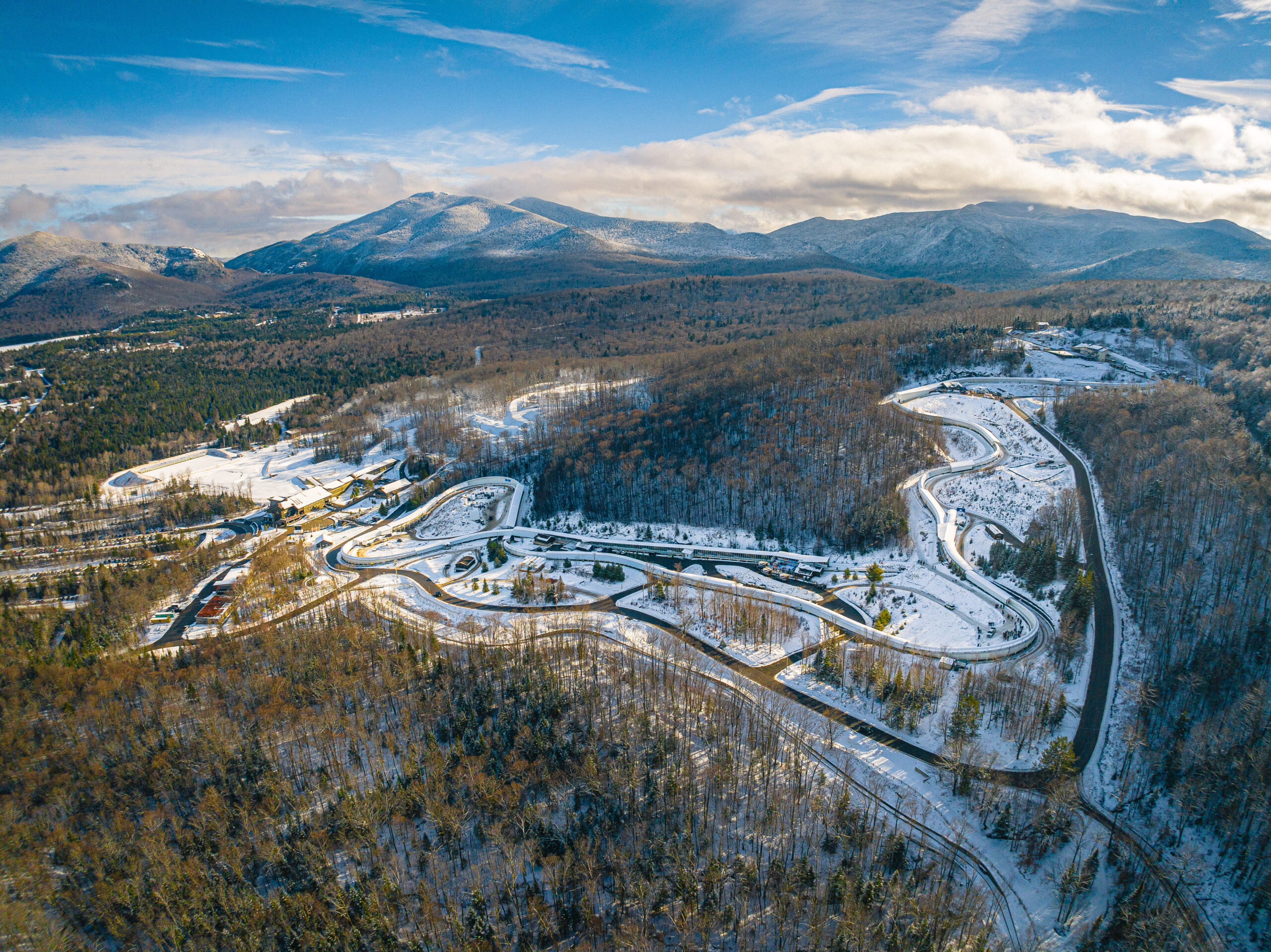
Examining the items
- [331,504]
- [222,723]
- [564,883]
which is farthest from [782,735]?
[331,504]

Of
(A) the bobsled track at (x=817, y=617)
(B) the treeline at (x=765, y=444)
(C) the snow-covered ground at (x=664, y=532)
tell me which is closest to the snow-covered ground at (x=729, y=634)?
(A) the bobsled track at (x=817, y=617)

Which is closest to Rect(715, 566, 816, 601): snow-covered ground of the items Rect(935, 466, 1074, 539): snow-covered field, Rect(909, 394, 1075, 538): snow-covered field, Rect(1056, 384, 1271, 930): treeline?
Rect(1056, 384, 1271, 930): treeline

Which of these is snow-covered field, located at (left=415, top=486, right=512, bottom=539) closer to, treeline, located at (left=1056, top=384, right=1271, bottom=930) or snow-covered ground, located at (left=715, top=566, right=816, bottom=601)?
snow-covered ground, located at (left=715, top=566, right=816, bottom=601)

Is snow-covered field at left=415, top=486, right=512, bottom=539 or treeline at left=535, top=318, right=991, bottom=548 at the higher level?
treeline at left=535, top=318, right=991, bottom=548

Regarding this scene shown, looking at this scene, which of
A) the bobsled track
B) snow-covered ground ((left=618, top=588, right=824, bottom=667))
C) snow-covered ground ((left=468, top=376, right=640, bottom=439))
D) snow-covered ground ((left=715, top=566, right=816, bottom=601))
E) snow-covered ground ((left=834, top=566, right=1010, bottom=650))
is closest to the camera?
the bobsled track

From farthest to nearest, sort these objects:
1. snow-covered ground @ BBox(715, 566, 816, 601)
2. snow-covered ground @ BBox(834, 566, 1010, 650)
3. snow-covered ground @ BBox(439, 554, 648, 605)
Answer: snow-covered ground @ BBox(439, 554, 648, 605)
snow-covered ground @ BBox(715, 566, 816, 601)
snow-covered ground @ BBox(834, 566, 1010, 650)

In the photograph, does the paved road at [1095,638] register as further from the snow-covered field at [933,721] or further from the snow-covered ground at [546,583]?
the snow-covered ground at [546,583]
